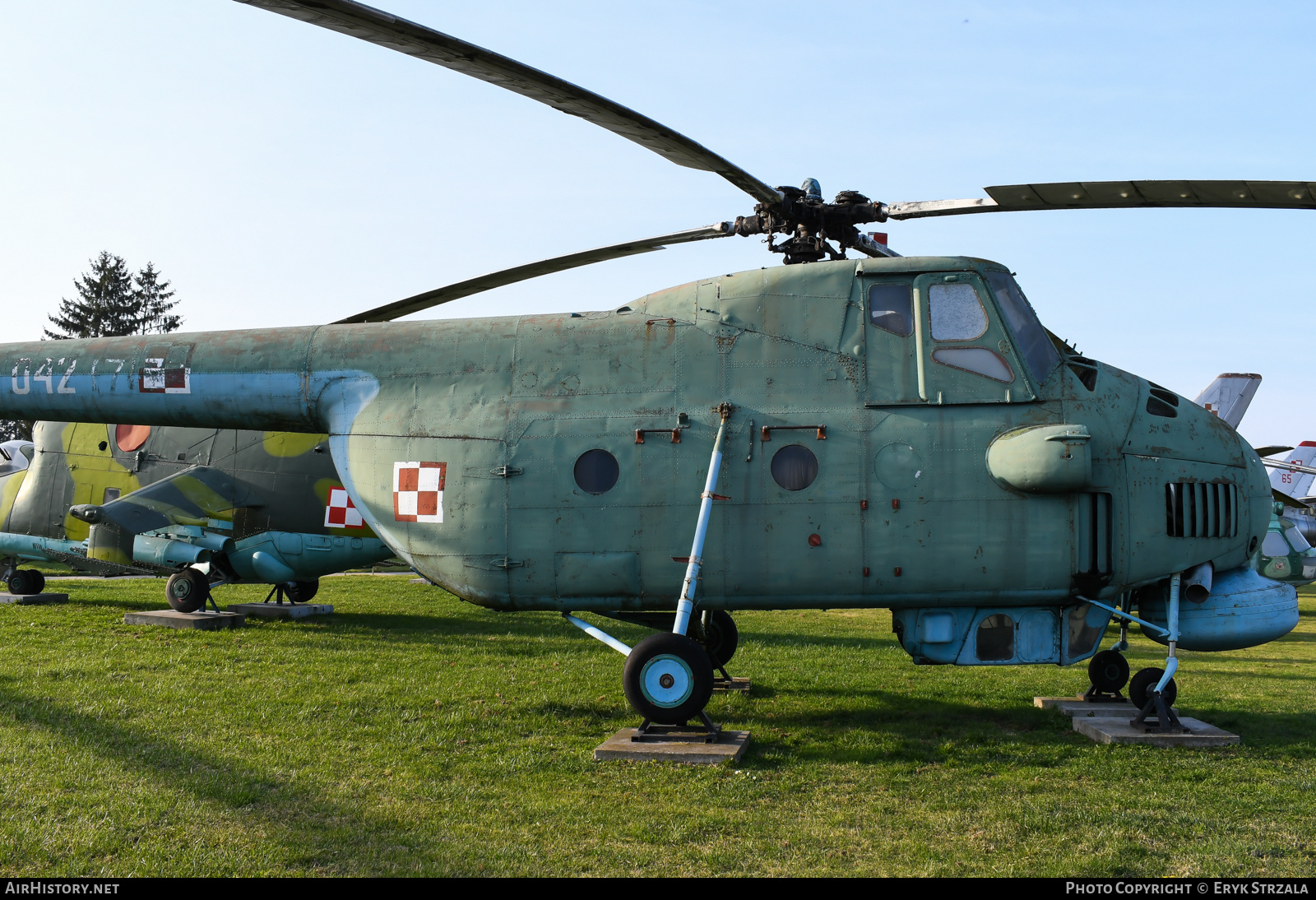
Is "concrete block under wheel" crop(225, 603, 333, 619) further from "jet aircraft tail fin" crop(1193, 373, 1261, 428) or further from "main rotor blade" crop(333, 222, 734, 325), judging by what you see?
"jet aircraft tail fin" crop(1193, 373, 1261, 428)

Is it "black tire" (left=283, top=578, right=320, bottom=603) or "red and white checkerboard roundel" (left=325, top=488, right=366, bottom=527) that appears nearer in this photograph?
"red and white checkerboard roundel" (left=325, top=488, right=366, bottom=527)

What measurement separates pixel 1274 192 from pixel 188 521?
1445cm

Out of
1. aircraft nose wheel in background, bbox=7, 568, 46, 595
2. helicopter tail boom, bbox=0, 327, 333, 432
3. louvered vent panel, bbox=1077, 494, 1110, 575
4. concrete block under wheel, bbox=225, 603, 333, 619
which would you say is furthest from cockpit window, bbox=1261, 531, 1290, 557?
aircraft nose wheel in background, bbox=7, 568, 46, 595

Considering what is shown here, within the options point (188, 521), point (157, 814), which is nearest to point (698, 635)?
point (157, 814)

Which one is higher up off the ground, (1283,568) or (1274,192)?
(1274,192)

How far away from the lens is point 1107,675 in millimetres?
9164

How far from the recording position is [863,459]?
7.64m

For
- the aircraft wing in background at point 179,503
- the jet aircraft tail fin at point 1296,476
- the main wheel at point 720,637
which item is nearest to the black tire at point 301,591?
the aircraft wing in background at point 179,503

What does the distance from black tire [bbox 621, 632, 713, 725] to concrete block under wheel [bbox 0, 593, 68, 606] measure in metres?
14.0

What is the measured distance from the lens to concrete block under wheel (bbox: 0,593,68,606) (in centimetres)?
1634

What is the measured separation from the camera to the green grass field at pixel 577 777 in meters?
4.98

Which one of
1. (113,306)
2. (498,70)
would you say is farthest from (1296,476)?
(113,306)
